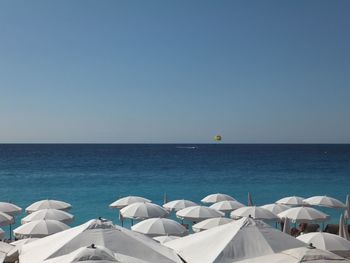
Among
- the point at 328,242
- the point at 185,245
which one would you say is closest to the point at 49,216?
the point at 185,245

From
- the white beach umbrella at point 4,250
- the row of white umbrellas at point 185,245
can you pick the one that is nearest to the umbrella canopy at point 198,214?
the row of white umbrellas at point 185,245

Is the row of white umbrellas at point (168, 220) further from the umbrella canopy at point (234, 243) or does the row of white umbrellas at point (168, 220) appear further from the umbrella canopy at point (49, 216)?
the umbrella canopy at point (49, 216)

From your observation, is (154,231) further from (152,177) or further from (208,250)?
(152,177)

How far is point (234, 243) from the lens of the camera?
7.37 metres

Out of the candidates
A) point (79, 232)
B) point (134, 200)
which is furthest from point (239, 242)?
point (134, 200)

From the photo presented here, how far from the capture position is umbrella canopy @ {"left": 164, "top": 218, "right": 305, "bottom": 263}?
719cm

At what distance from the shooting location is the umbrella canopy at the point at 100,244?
22.0 feet

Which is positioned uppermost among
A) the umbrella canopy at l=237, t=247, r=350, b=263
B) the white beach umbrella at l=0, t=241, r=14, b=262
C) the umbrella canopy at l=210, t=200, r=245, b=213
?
the umbrella canopy at l=237, t=247, r=350, b=263

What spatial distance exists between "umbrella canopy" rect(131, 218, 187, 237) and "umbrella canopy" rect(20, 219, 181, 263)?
4900 millimetres

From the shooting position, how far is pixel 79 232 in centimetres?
714

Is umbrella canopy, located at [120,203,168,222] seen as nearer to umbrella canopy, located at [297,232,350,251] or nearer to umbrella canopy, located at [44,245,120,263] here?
umbrella canopy, located at [297,232,350,251]

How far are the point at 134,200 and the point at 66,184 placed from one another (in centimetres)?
2326

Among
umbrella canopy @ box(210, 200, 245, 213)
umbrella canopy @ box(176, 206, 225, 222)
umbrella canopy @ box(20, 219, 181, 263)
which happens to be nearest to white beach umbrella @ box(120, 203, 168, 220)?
umbrella canopy @ box(176, 206, 225, 222)

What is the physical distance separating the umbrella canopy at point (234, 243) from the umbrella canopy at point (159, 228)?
14.0ft
